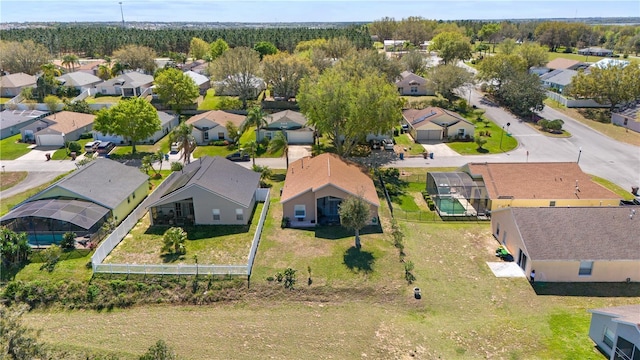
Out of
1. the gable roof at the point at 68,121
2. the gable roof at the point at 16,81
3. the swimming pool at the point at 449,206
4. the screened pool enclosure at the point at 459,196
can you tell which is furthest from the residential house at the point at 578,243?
the gable roof at the point at 16,81

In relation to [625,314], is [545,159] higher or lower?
lower

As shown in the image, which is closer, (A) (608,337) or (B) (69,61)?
(A) (608,337)

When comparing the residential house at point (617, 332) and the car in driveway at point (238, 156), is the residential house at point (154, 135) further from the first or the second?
the residential house at point (617, 332)

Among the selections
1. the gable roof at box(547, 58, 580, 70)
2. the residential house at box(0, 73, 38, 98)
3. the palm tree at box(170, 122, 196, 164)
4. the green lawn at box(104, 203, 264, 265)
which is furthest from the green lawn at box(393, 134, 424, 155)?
the residential house at box(0, 73, 38, 98)

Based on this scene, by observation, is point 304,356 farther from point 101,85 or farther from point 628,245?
point 101,85

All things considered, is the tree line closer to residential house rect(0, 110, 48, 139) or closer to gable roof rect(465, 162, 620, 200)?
residential house rect(0, 110, 48, 139)

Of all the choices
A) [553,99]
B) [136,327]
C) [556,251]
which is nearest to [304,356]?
[136,327]

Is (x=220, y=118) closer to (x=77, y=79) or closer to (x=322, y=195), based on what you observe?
(x=322, y=195)

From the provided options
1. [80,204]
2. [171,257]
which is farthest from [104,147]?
[171,257]
